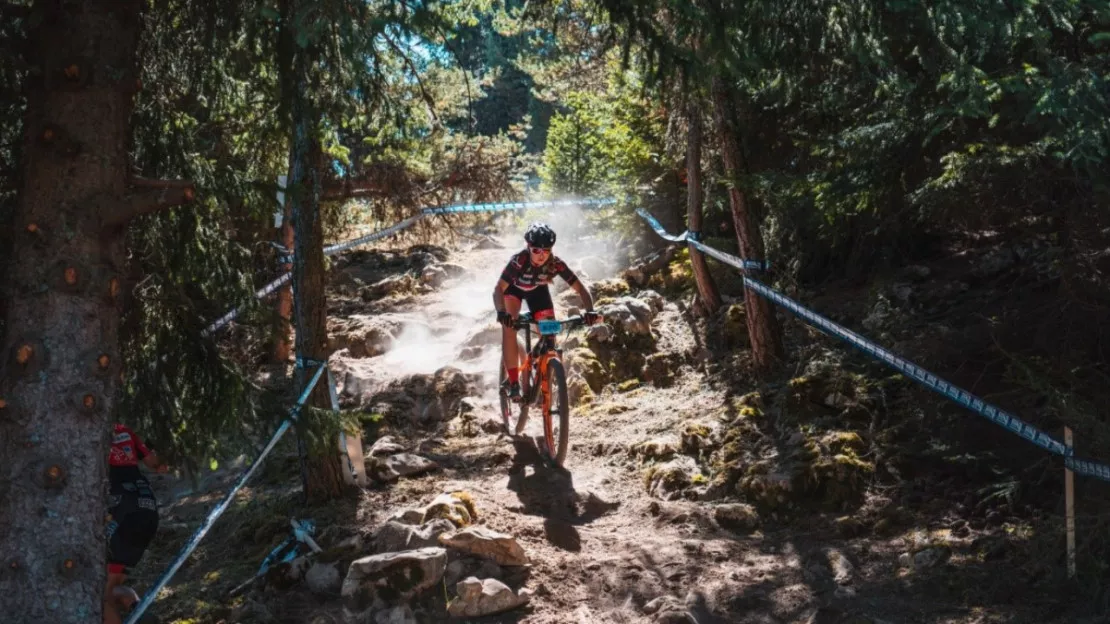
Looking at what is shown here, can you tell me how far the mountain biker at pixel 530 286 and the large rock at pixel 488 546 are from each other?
2372 mm

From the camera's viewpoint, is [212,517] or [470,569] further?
[470,569]

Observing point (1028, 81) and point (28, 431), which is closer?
point (28, 431)

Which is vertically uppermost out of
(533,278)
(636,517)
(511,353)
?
(533,278)

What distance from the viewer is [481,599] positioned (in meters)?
5.33

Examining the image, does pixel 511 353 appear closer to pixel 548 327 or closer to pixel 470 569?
pixel 548 327

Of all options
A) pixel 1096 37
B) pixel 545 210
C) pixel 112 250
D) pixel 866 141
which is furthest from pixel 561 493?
pixel 545 210

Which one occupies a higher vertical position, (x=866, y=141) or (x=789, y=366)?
(x=866, y=141)

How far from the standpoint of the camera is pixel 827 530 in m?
6.12

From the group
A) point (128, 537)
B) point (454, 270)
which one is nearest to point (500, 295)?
point (128, 537)

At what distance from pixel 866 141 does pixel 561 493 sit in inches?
138

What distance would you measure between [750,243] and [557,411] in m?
2.75

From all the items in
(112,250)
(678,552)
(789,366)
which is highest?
(112,250)

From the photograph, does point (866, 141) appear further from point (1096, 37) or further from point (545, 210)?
point (545, 210)

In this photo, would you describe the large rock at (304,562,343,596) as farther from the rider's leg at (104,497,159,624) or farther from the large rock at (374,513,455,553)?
the rider's leg at (104,497,159,624)
